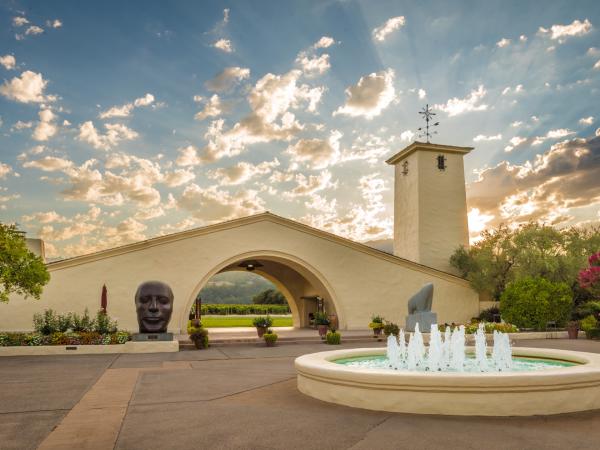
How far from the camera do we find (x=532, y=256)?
97.1 feet

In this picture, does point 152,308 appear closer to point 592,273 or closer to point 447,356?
point 447,356

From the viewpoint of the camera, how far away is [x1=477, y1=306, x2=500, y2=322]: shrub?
3105 centimetres

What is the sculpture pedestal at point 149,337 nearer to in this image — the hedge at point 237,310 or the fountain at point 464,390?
the fountain at point 464,390

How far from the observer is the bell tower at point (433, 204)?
35812mm

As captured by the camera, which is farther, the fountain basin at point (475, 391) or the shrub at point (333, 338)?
the shrub at point (333, 338)

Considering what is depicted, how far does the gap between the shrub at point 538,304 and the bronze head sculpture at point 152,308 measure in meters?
17.2

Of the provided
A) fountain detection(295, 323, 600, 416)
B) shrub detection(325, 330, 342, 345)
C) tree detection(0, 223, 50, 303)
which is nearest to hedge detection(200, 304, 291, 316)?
shrub detection(325, 330, 342, 345)

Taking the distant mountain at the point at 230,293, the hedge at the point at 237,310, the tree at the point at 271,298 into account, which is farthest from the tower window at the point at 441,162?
the distant mountain at the point at 230,293

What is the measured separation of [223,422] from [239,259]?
2045 cm

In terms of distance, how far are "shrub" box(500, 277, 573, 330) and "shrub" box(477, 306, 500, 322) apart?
14.0 feet

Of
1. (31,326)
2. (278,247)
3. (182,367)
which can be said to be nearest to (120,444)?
(182,367)

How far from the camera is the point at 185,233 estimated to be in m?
26.7

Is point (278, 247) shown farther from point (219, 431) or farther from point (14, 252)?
point (219, 431)

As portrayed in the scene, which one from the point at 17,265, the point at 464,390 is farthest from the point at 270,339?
the point at 464,390
